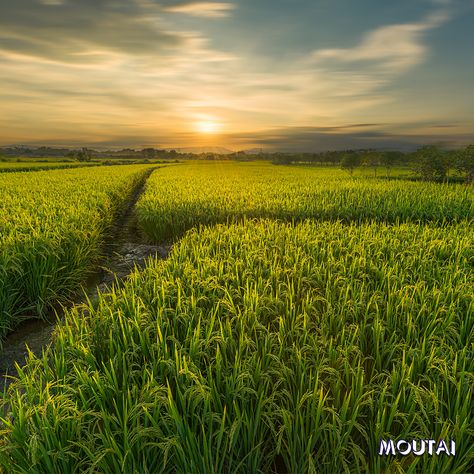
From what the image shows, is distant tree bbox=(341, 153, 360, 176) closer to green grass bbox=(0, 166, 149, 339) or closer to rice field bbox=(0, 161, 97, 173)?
rice field bbox=(0, 161, 97, 173)

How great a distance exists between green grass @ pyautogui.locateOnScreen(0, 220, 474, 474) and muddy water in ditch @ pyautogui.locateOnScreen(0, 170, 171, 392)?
62 cm

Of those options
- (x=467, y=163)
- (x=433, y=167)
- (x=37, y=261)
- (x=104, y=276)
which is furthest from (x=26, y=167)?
(x=467, y=163)

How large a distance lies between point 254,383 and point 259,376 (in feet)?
0.44

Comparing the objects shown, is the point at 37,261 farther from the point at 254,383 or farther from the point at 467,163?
the point at 467,163

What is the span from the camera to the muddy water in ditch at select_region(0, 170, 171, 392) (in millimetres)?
5180

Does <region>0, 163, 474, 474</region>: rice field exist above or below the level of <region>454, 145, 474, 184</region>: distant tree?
below

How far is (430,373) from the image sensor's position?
2654mm

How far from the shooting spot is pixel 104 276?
9.07 meters

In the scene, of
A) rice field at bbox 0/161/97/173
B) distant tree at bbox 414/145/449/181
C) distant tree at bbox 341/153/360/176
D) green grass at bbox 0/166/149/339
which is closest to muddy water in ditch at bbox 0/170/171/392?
green grass at bbox 0/166/149/339

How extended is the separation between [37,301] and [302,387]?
571 centimetres

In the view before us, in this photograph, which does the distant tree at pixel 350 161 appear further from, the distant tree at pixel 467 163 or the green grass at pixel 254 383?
the green grass at pixel 254 383

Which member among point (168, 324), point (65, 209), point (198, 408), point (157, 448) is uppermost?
point (65, 209)

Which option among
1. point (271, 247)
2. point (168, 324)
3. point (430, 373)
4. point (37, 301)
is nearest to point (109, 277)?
point (37, 301)

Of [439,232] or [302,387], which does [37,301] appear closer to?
[302,387]
